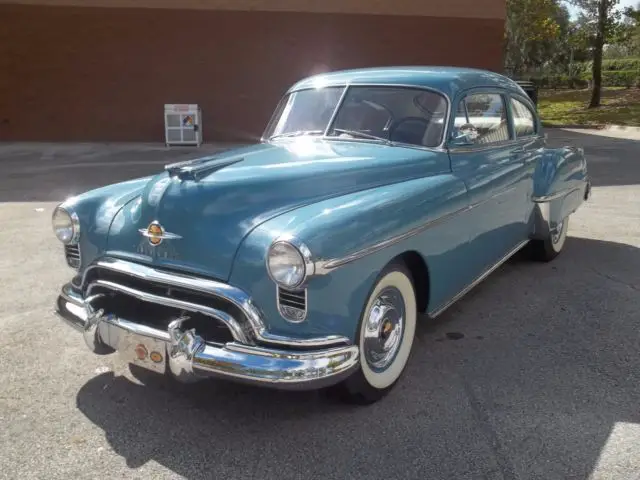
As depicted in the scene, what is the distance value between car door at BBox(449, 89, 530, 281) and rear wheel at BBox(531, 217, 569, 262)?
1.73 feet

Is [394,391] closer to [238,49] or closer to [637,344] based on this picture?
[637,344]

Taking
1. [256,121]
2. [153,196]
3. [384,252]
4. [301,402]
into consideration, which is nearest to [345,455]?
[301,402]

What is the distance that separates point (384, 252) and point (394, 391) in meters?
0.80

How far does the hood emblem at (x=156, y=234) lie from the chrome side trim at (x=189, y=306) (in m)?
0.25

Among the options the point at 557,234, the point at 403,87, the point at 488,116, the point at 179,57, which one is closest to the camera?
the point at 403,87

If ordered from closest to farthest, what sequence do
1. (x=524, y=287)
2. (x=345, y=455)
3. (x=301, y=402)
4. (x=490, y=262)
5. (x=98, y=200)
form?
(x=345, y=455), (x=301, y=402), (x=98, y=200), (x=490, y=262), (x=524, y=287)

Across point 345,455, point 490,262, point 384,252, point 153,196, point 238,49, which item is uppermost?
point 238,49

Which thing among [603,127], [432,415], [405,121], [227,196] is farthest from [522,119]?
[603,127]

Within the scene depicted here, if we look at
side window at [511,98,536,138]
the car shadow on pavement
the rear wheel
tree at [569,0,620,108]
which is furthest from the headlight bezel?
tree at [569,0,620,108]

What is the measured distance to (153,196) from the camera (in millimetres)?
3064

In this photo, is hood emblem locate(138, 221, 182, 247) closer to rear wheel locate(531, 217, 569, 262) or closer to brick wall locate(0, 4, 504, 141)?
rear wheel locate(531, 217, 569, 262)

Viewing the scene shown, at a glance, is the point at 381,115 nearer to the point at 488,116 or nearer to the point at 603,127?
the point at 488,116

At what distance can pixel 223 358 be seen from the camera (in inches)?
101

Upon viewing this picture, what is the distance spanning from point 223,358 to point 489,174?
2327mm
